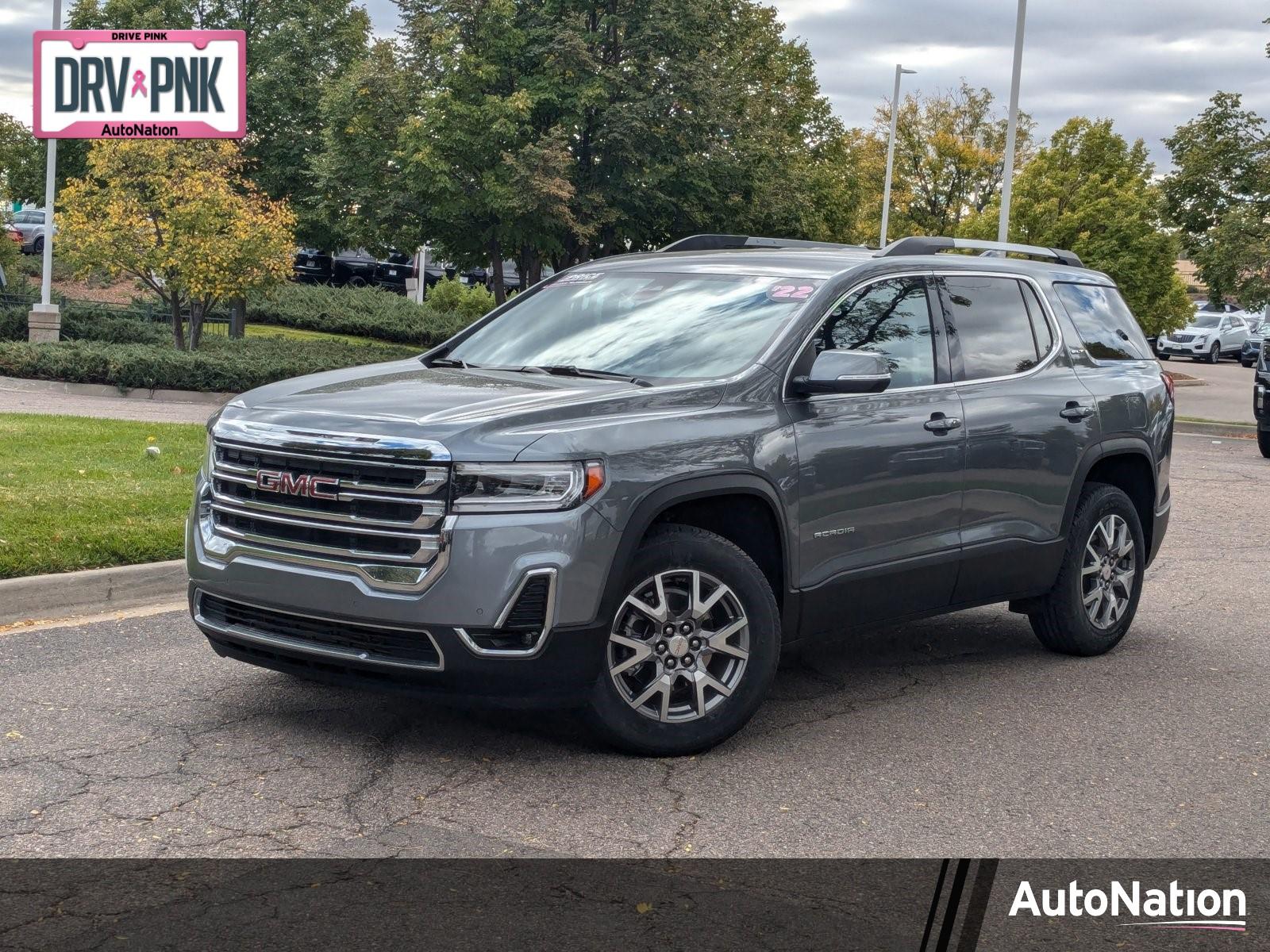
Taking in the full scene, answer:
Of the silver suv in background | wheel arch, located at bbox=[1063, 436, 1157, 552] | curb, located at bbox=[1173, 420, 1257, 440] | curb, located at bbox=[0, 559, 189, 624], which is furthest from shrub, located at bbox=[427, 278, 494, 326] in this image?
wheel arch, located at bbox=[1063, 436, 1157, 552]

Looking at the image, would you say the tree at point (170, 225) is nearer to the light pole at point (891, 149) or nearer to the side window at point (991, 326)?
the side window at point (991, 326)

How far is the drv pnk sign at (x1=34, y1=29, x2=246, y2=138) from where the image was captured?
1008 inches

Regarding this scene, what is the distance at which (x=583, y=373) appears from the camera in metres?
6.16

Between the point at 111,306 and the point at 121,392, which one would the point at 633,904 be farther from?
the point at 111,306

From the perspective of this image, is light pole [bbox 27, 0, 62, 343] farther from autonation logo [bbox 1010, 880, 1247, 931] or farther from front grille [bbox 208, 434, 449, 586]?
autonation logo [bbox 1010, 880, 1247, 931]

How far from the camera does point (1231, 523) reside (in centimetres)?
1303

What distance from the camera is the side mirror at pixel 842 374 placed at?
19.1 ft

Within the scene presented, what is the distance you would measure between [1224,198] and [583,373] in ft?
86.9

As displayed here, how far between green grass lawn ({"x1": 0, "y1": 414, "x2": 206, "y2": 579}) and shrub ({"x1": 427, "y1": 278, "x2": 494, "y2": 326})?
2467 cm

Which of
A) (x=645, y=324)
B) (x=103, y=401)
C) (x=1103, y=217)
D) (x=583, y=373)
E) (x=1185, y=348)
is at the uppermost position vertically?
(x=1103, y=217)

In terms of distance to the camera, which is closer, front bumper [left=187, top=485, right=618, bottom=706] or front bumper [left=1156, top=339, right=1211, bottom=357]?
front bumper [left=187, top=485, right=618, bottom=706]

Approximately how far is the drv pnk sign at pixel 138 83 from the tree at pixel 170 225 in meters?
0.75

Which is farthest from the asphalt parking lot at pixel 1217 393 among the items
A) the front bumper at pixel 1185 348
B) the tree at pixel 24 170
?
the tree at pixel 24 170

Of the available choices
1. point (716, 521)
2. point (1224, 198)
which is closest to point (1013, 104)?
point (1224, 198)
